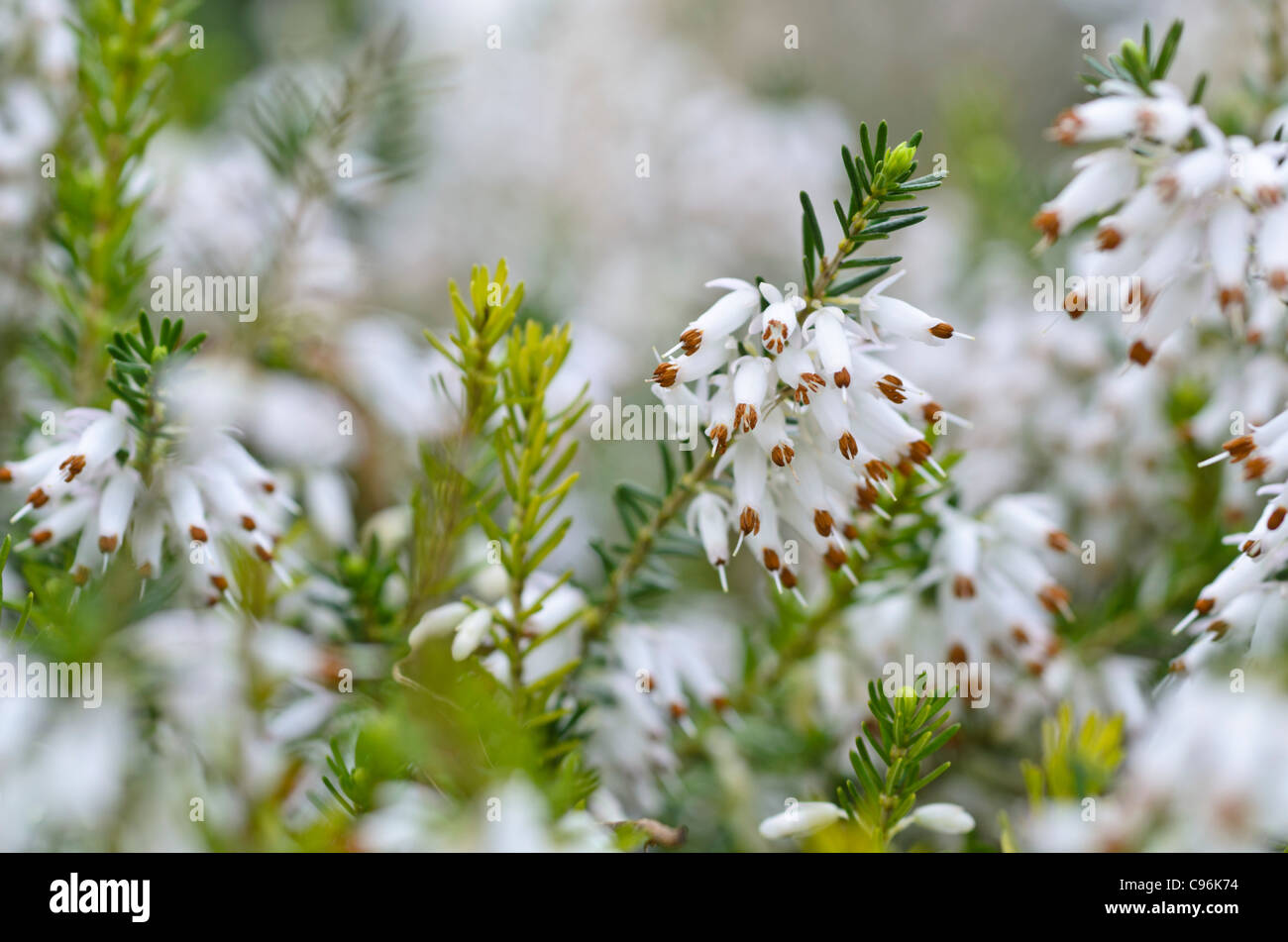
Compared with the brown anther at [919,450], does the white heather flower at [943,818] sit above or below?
below

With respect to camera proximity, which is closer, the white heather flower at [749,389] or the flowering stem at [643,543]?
the white heather flower at [749,389]

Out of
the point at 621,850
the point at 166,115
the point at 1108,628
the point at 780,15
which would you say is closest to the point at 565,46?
the point at 780,15

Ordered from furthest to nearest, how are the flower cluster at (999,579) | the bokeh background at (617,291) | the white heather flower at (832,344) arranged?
the bokeh background at (617,291), the flower cluster at (999,579), the white heather flower at (832,344)

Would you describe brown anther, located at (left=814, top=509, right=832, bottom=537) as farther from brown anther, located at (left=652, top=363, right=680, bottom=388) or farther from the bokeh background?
the bokeh background

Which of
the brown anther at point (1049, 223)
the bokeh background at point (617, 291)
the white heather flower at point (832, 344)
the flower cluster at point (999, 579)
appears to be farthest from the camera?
the bokeh background at point (617, 291)

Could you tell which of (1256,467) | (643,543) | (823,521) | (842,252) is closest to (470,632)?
(643,543)


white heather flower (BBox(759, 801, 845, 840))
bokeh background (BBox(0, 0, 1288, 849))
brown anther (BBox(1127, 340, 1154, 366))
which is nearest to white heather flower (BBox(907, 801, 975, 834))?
white heather flower (BBox(759, 801, 845, 840))

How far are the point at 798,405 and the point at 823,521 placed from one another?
0.29ft

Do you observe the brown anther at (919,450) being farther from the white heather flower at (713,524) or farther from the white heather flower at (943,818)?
the white heather flower at (943,818)

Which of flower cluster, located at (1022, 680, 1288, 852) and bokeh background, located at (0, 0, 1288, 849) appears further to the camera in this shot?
bokeh background, located at (0, 0, 1288, 849)

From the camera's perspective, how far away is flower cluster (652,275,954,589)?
2.12ft

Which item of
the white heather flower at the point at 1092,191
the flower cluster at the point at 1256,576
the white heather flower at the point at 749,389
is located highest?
the white heather flower at the point at 1092,191

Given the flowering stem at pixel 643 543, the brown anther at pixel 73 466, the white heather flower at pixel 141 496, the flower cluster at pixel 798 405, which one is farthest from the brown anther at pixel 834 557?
the brown anther at pixel 73 466

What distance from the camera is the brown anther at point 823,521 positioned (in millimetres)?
694
